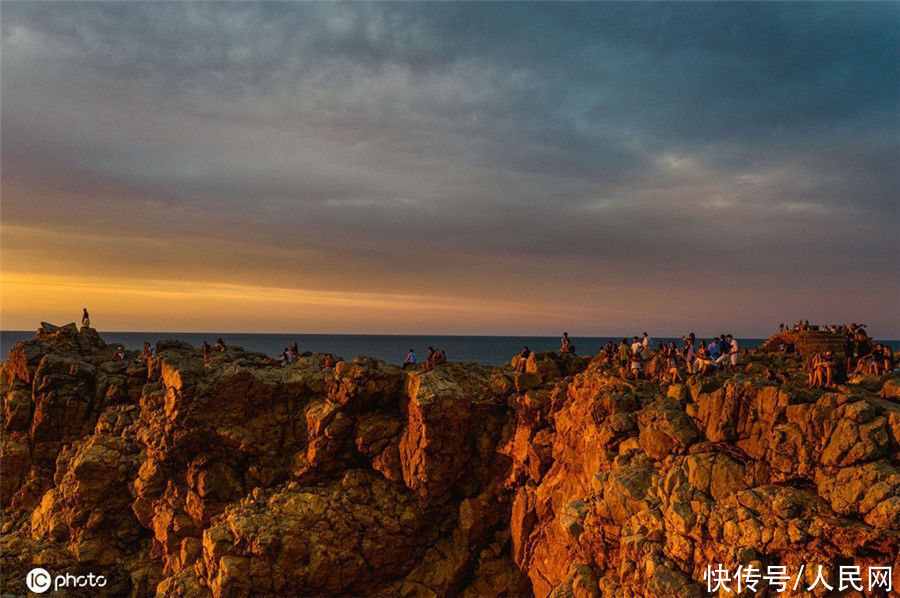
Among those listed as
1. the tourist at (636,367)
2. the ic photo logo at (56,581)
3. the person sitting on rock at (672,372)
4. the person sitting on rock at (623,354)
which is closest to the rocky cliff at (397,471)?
the ic photo logo at (56,581)

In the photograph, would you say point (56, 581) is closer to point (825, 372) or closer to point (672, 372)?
point (672, 372)

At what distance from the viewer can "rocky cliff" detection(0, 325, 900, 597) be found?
75.2 feet

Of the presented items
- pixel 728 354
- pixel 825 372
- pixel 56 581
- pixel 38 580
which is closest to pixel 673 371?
pixel 728 354

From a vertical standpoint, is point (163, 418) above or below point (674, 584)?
above

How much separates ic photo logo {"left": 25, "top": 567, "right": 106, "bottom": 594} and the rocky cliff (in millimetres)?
553

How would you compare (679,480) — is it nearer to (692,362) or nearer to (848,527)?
(848,527)

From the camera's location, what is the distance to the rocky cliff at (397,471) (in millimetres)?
22922

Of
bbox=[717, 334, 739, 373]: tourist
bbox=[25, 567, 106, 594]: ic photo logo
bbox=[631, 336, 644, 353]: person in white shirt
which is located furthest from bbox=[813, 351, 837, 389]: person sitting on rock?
bbox=[25, 567, 106, 594]: ic photo logo

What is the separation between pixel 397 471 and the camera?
35.9 m

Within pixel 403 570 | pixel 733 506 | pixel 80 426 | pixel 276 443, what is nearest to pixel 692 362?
pixel 733 506

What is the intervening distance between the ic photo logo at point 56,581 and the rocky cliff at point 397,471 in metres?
0.55

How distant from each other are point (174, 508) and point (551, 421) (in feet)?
83.8

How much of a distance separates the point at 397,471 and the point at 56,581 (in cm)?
2348

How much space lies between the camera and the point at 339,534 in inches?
1325
